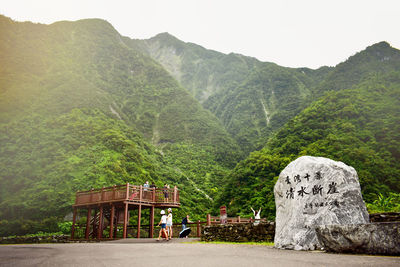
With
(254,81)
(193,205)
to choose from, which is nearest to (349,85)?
(254,81)

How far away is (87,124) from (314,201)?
134ft

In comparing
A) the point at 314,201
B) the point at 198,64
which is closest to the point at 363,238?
the point at 314,201

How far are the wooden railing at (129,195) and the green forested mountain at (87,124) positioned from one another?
8.03 meters

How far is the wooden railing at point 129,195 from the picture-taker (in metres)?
19.0

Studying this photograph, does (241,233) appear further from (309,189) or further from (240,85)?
(240,85)

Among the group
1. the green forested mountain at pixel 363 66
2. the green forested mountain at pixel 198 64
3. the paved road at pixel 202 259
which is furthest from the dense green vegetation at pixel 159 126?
the green forested mountain at pixel 198 64

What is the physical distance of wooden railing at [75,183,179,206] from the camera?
19.0 meters

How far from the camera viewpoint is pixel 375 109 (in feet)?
131

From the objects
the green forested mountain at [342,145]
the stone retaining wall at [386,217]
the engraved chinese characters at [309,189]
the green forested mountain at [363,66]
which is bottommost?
the stone retaining wall at [386,217]

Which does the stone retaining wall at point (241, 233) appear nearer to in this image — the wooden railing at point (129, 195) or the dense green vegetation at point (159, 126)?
the wooden railing at point (129, 195)

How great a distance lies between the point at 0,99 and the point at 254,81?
69572 millimetres

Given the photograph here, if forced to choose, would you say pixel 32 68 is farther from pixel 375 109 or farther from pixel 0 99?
pixel 375 109

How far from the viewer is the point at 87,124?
4375 cm

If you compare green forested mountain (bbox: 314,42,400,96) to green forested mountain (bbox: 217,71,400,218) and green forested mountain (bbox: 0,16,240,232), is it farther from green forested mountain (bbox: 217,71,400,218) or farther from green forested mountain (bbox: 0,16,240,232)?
green forested mountain (bbox: 0,16,240,232)
